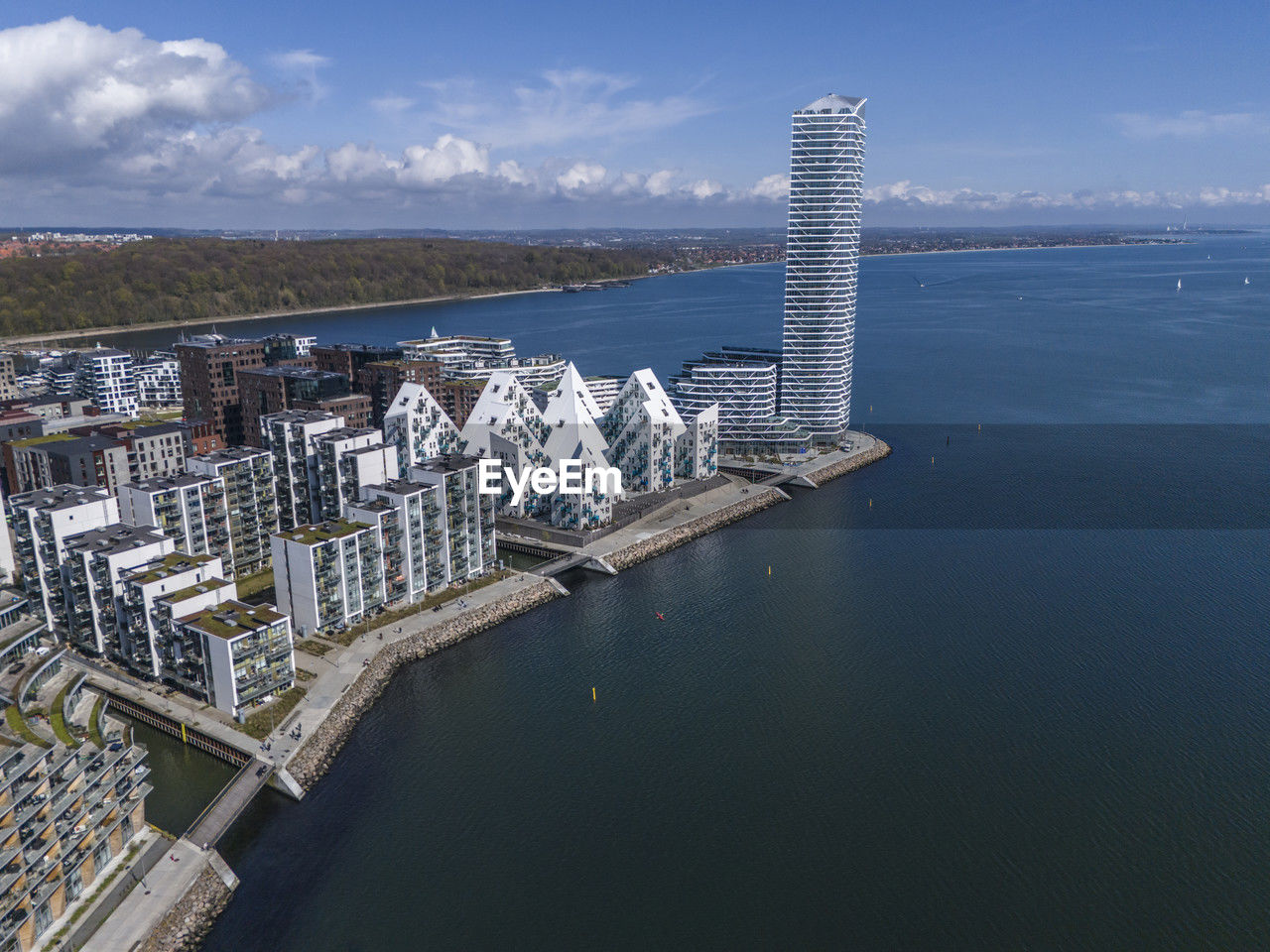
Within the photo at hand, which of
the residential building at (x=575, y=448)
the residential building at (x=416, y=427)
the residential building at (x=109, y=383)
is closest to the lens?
the residential building at (x=575, y=448)

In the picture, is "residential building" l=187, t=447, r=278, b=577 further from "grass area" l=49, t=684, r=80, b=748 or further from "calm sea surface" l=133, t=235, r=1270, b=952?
"grass area" l=49, t=684, r=80, b=748

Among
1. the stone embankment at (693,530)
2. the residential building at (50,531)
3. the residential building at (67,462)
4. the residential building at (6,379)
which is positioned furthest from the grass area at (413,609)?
the residential building at (6,379)

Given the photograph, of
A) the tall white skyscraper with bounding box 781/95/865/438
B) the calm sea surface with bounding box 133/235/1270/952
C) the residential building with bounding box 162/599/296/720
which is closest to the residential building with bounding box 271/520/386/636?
the residential building with bounding box 162/599/296/720

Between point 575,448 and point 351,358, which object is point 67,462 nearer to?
point 351,358

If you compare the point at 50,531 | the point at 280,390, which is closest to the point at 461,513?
the point at 50,531

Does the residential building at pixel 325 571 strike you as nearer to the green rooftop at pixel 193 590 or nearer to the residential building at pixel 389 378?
the green rooftop at pixel 193 590

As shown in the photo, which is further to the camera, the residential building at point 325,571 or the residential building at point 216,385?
the residential building at point 216,385

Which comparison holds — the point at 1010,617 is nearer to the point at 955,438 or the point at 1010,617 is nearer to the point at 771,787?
the point at 771,787
